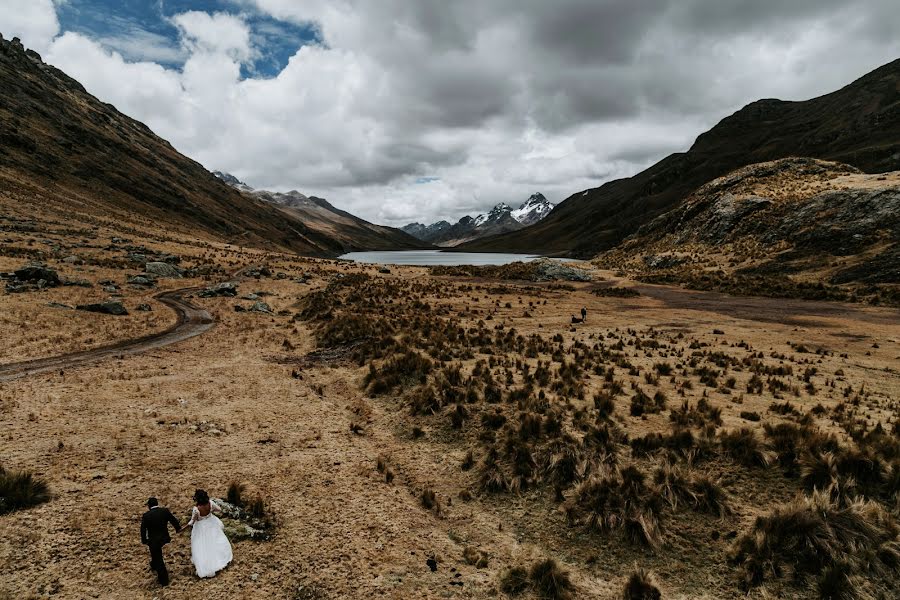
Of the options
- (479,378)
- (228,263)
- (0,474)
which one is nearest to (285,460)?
(0,474)

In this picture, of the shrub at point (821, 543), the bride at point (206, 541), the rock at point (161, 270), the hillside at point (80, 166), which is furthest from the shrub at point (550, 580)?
the hillside at point (80, 166)

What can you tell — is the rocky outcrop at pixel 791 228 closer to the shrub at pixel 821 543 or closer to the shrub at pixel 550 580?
the shrub at pixel 821 543

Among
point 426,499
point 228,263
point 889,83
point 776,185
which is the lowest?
point 426,499

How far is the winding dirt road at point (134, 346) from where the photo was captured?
60.4 ft

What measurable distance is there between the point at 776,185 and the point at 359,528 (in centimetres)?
11021

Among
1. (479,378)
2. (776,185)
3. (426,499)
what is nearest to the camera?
(426,499)

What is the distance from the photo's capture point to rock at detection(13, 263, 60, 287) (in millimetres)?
34844

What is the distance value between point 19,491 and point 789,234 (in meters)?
88.8

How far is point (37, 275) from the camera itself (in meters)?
35.5

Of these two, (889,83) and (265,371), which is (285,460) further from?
(889,83)

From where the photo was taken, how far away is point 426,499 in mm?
11320

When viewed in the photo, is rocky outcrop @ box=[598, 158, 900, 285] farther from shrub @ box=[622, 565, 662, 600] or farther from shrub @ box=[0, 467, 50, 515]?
shrub @ box=[0, 467, 50, 515]

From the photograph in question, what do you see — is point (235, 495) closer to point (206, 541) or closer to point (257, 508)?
point (257, 508)

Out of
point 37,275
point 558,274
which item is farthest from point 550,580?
Answer: point 558,274
